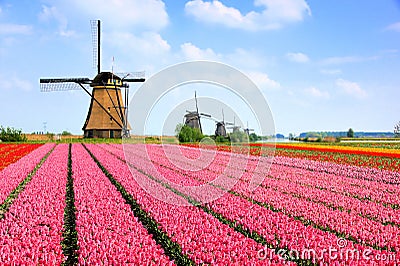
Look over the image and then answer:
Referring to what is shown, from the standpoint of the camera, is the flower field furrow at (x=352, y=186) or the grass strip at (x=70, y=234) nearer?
the grass strip at (x=70, y=234)

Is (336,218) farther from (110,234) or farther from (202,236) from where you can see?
(110,234)

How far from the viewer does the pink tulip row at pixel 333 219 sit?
6.44 m

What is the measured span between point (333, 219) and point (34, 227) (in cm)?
520

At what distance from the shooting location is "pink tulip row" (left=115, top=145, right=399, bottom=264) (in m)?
6.44

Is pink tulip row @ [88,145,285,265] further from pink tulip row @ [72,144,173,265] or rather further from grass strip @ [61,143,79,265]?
grass strip @ [61,143,79,265]

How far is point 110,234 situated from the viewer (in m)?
6.32

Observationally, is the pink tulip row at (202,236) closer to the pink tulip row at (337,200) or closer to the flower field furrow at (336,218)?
the flower field furrow at (336,218)

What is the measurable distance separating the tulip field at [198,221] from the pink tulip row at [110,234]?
0.02m

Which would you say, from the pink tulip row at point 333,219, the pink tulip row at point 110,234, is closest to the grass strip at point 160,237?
the pink tulip row at point 110,234

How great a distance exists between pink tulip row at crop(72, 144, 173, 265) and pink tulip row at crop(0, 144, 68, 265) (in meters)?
0.35

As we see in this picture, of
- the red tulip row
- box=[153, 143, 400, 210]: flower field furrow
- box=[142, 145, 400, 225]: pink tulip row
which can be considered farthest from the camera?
the red tulip row

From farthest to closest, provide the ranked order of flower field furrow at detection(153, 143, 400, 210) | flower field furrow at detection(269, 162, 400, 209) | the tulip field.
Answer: flower field furrow at detection(269, 162, 400, 209) → flower field furrow at detection(153, 143, 400, 210) → the tulip field

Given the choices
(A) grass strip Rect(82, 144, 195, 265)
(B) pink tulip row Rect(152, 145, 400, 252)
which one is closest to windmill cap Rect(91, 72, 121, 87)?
(B) pink tulip row Rect(152, 145, 400, 252)

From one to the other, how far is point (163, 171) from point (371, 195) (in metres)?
7.08
